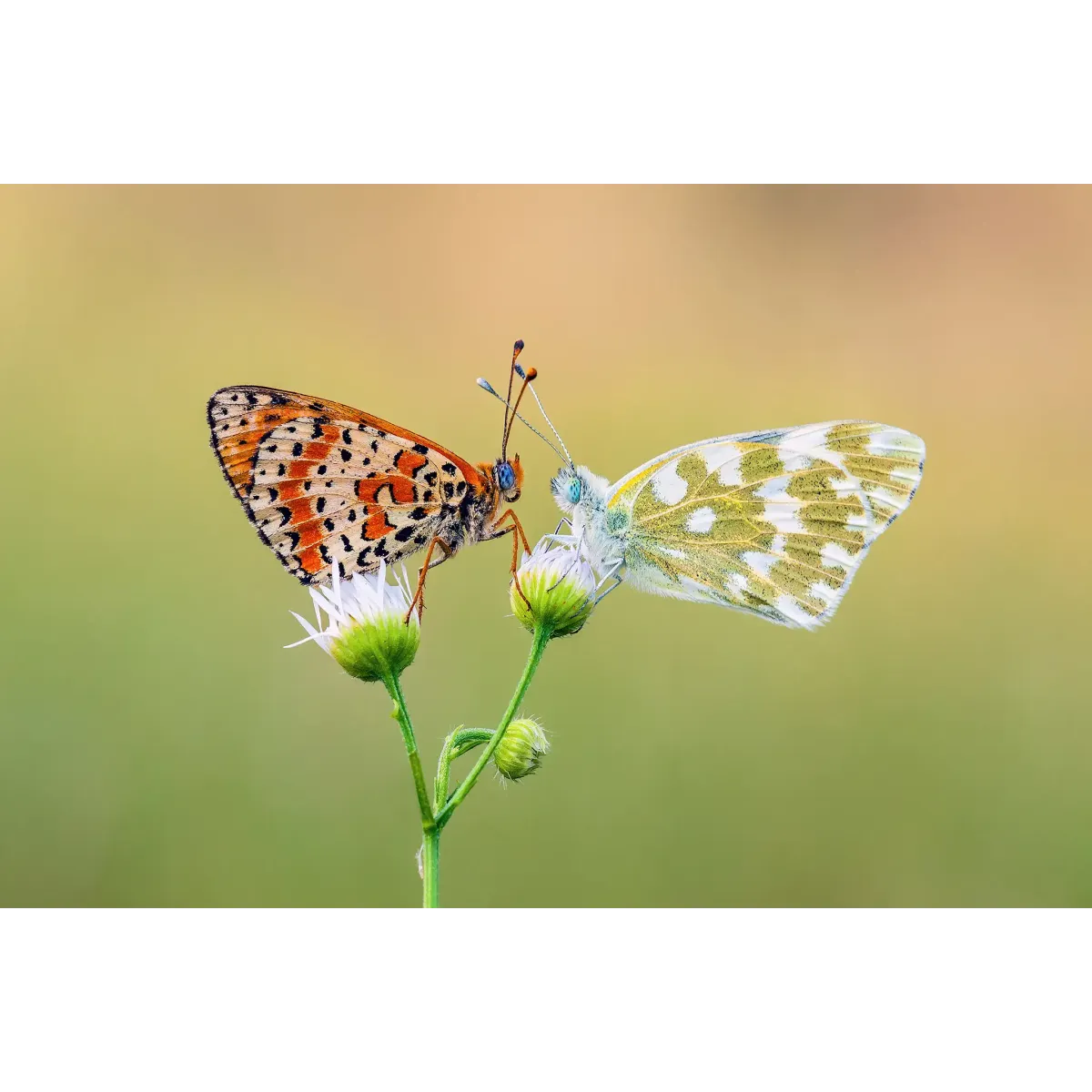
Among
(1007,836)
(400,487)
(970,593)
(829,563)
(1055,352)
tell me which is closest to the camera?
(400,487)

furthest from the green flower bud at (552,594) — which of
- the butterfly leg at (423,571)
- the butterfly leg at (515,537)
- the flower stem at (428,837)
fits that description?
the flower stem at (428,837)

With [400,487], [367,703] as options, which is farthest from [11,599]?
[400,487]

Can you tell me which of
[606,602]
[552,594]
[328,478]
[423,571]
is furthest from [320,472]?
[606,602]

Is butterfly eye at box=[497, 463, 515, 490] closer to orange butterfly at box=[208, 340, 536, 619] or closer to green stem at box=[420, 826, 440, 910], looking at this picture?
orange butterfly at box=[208, 340, 536, 619]

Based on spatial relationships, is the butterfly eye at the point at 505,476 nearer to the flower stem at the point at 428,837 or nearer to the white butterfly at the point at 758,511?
the white butterfly at the point at 758,511

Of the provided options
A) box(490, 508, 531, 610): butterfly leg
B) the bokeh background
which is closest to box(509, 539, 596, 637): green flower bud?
box(490, 508, 531, 610): butterfly leg

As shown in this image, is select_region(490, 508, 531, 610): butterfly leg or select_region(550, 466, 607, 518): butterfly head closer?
select_region(490, 508, 531, 610): butterfly leg

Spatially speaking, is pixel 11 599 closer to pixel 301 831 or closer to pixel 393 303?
pixel 301 831
